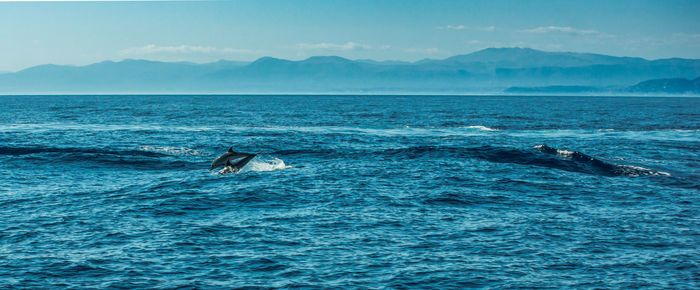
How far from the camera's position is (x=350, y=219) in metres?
21.9

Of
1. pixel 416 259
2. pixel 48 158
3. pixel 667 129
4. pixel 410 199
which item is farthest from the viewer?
pixel 667 129

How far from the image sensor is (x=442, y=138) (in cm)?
5722

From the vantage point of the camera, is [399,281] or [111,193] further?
[111,193]

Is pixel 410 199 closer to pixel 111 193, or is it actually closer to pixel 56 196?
pixel 111 193

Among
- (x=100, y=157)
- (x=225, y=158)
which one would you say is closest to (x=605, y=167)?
(x=225, y=158)

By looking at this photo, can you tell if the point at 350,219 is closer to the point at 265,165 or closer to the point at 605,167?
the point at 265,165

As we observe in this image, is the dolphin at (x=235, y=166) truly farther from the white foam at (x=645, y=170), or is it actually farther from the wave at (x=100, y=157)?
the white foam at (x=645, y=170)

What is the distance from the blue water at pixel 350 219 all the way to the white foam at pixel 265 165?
4.0 inches

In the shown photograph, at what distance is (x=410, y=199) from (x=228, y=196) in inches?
319

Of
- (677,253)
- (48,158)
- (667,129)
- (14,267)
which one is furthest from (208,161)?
(667,129)

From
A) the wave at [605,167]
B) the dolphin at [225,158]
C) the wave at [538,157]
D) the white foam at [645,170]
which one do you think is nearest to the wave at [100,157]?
the dolphin at [225,158]

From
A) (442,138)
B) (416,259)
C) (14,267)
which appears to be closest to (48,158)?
(14,267)

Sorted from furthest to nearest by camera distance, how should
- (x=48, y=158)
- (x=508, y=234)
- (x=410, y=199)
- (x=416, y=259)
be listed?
(x=48, y=158)
(x=410, y=199)
(x=508, y=234)
(x=416, y=259)

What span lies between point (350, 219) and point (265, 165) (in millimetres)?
15394
